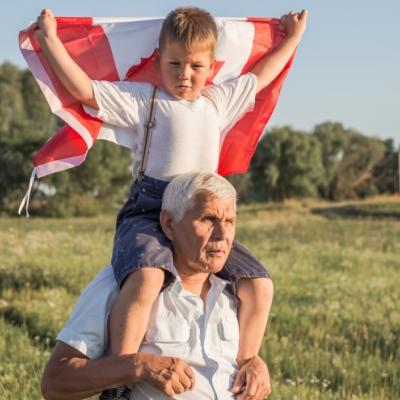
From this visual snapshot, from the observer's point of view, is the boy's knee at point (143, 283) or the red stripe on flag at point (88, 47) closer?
the boy's knee at point (143, 283)

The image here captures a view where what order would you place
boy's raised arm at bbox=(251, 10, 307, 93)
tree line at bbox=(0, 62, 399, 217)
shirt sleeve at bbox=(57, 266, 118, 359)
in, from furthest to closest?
tree line at bbox=(0, 62, 399, 217)
boy's raised arm at bbox=(251, 10, 307, 93)
shirt sleeve at bbox=(57, 266, 118, 359)

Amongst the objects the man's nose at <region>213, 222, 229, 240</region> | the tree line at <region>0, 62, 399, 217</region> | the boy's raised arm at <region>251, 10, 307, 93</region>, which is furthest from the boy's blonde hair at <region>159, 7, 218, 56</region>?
the tree line at <region>0, 62, 399, 217</region>

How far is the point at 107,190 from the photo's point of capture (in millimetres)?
56875

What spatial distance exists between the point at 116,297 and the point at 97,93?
90cm

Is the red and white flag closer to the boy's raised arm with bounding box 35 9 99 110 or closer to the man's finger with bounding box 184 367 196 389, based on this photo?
the boy's raised arm with bounding box 35 9 99 110

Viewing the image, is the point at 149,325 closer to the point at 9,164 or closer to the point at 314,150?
the point at 9,164

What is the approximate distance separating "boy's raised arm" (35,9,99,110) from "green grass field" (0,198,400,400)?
2973 millimetres

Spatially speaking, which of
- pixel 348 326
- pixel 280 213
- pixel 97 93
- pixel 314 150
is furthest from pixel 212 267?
pixel 314 150

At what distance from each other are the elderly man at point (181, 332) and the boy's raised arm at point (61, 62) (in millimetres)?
581

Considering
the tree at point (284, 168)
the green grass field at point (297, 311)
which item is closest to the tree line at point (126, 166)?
the tree at point (284, 168)

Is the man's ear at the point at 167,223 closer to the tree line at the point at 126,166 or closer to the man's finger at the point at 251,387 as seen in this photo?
the man's finger at the point at 251,387

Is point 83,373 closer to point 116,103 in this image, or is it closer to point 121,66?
point 116,103

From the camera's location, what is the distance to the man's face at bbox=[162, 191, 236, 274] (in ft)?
11.1

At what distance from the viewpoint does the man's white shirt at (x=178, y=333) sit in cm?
334
